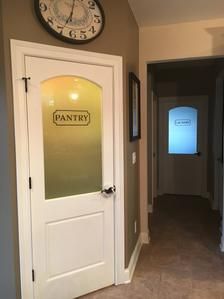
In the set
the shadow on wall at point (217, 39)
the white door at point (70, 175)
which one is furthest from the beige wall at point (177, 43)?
the white door at point (70, 175)

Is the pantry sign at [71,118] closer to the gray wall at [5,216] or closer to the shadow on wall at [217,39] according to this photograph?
the gray wall at [5,216]

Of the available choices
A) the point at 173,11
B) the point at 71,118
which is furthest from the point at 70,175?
the point at 173,11

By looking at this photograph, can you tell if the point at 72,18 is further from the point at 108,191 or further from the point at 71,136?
the point at 108,191

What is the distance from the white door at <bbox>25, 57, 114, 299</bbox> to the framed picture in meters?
0.34

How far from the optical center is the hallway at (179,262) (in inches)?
98.3

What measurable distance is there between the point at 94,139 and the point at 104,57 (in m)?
0.72

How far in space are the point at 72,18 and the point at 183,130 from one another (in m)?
4.18

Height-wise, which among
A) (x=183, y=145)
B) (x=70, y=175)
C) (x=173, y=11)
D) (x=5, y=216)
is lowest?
(x=5, y=216)

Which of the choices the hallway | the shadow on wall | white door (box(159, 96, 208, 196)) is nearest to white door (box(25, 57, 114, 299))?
the hallway

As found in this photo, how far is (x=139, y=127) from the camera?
126 inches

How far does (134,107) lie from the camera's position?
2877 millimetres

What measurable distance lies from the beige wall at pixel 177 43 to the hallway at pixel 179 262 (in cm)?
91

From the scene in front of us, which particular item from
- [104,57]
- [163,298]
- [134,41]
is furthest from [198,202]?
[104,57]

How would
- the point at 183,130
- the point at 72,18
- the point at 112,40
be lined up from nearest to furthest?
the point at 72,18 → the point at 112,40 → the point at 183,130
